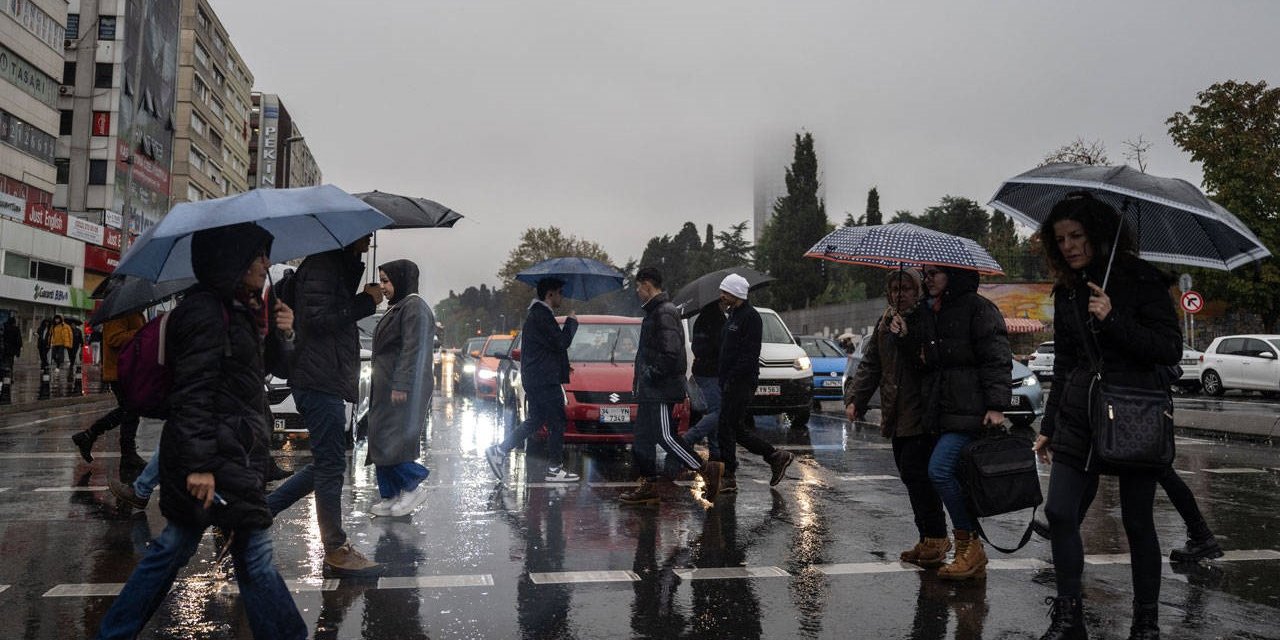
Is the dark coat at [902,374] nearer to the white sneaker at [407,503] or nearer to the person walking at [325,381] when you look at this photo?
the person walking at [325,381]

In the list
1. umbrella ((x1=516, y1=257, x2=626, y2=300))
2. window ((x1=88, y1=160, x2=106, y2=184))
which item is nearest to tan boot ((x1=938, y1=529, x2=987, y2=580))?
umbrella ((x1=516, y1=257, x2=626, y2=300))

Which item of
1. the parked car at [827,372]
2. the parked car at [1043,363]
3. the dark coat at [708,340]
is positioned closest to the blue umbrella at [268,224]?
the dark coat at [708,340]

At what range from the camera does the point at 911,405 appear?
554 centimetres

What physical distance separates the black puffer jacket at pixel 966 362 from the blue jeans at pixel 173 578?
3.39 m

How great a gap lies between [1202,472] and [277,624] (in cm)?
961

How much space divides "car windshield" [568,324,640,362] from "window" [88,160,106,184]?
49.9 meters

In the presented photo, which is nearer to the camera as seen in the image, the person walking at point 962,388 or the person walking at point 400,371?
the person walking at point 962,388

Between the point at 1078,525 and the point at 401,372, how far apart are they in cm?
419

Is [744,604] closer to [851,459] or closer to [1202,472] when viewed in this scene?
[851,459]

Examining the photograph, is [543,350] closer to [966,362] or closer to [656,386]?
[656,386]

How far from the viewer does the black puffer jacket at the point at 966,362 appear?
5254mm

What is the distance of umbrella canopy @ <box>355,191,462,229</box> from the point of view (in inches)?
251

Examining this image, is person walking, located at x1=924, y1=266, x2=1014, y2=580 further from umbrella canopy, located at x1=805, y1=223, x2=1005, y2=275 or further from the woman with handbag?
the woman with handbag

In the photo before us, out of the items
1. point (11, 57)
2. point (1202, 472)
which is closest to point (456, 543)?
point (1202, 472)
